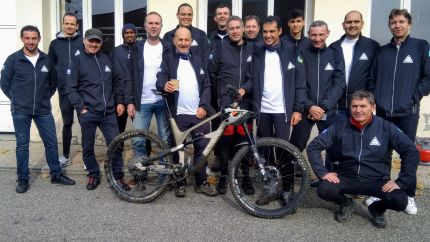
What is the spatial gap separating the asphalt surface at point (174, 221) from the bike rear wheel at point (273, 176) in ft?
0.44

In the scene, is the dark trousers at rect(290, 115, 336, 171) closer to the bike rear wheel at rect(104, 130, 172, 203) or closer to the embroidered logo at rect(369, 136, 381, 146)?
the embroidered logo at rect(369, 136, 381, 146)

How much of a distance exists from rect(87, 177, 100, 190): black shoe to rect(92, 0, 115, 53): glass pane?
301 cm

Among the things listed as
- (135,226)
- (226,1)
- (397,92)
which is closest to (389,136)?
(397,92)

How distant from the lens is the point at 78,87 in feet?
15.2

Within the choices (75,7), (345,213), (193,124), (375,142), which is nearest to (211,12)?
(75,7)

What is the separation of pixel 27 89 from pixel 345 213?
146 inches

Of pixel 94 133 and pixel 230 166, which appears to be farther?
pixel 94 133

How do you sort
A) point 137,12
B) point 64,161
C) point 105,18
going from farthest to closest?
point 105,18 → point 137,12 → point 64,161

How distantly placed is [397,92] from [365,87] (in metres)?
0.37

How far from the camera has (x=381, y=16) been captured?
6496 mm

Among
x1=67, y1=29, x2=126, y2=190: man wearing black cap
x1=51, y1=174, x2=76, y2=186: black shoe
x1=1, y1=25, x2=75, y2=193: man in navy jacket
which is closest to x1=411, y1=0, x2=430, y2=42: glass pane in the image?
x1=67, y1=29, x2=126, y2=190: man wearing black cap

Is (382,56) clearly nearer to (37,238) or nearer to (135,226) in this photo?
(135,226)

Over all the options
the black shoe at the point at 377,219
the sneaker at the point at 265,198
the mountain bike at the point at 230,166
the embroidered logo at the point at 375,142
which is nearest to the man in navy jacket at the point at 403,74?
the black shoe at the point at 377,219

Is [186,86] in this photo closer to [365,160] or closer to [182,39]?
[182,39]
